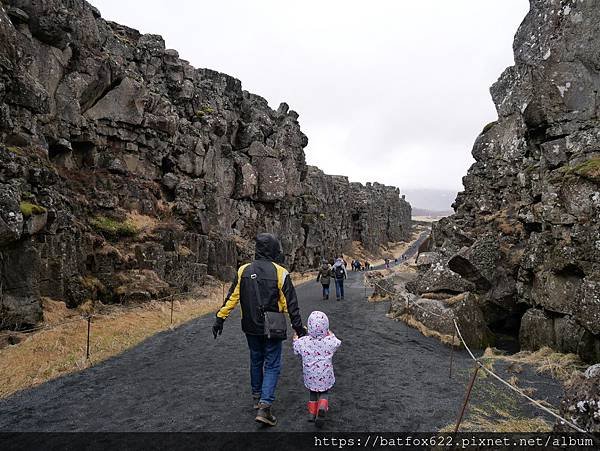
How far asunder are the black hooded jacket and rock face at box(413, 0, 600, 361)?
8646 millimetres

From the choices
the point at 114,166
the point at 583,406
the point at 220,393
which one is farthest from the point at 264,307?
the point at 114,166

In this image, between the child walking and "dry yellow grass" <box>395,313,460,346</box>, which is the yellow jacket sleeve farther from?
"dry yellow grass" <box>395,313,460,346</box>

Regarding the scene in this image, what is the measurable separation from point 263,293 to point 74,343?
8774 millimetres

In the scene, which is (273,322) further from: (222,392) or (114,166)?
(114,166)

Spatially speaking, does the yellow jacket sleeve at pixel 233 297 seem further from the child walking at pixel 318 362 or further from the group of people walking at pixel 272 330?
the child walking at pixel 318 362

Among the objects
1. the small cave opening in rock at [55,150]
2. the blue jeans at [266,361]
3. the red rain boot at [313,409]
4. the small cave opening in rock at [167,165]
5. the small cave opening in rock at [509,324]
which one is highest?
the small cave opening in rock at [167,165]

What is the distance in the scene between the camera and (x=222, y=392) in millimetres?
7957

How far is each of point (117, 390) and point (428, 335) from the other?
10.6 metres

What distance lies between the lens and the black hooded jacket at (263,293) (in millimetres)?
6199

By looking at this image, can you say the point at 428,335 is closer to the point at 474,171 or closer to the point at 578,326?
the point at 578,326

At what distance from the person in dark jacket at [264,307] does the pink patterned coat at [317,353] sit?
224 mm

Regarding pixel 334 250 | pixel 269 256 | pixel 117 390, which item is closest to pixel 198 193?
pixel 117 390

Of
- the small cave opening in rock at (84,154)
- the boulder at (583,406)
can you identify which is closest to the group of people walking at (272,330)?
the boulder at (583,406)

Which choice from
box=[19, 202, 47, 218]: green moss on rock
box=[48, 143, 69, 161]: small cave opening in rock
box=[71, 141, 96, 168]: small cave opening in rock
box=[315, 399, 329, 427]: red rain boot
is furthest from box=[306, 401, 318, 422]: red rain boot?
box=[71, 141, 96, 168]: small cave opening in rock
